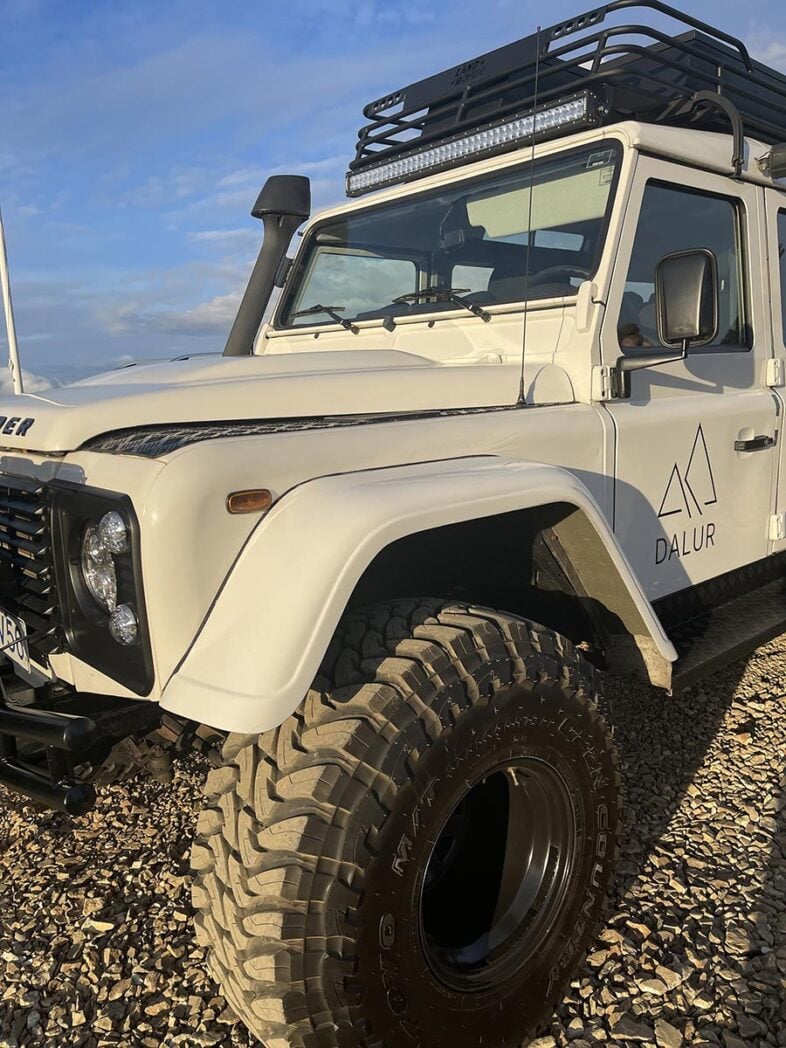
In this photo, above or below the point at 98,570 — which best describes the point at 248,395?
above

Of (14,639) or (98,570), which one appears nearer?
(98,570)

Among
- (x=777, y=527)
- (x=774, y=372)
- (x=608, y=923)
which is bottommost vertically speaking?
(x=608, y=923)

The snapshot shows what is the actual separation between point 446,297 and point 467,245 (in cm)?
29

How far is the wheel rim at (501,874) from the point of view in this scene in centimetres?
185

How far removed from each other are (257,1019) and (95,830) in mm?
1483

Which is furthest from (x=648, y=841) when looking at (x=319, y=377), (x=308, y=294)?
(x=308, y=294)

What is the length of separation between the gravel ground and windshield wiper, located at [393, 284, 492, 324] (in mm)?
1744

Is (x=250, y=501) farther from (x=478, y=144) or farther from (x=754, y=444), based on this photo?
(x=754, y=444)

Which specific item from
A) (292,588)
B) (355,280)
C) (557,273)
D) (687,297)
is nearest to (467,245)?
(557,273)

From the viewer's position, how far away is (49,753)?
169 cm

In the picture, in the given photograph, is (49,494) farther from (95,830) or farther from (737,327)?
(737,327)

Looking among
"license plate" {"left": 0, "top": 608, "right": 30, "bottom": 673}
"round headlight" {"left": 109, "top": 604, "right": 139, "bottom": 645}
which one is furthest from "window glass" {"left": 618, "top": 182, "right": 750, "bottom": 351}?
"license plate" {"left": 0, "top": 608, "right": 30, "bottom": 673}

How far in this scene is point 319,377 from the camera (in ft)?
6.86

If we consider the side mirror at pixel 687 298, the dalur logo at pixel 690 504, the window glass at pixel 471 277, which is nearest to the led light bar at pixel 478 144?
the window glass at pixel 471 277
